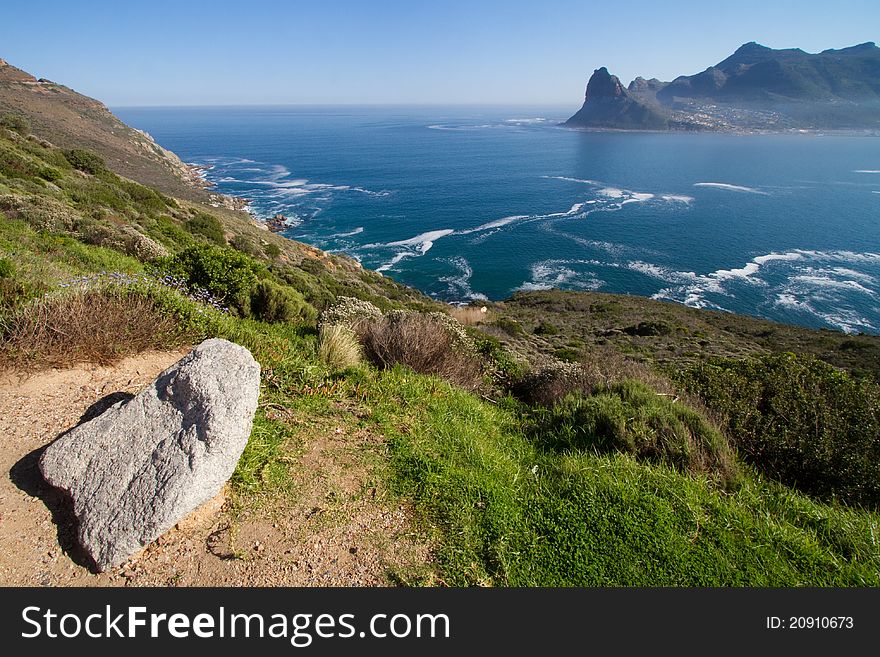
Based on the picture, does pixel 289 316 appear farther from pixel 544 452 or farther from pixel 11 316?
pixel 544 452

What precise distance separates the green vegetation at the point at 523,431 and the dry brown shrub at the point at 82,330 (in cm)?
2

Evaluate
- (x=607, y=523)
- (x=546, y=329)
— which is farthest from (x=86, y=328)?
(x=546, y=329)

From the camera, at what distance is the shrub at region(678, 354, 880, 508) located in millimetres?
5277

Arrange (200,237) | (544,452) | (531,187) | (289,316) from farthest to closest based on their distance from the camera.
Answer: (531,187), (200,237), (289,316), (544,452)

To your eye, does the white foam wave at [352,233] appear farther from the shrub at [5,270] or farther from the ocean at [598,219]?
the shrub at [5,270]

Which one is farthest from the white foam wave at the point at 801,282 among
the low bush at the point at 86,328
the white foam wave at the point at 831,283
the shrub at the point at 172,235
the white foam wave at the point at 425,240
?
the low bush at the point at 86,328

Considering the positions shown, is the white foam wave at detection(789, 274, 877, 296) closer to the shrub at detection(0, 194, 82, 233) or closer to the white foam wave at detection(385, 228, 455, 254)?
the white foam wave at detection(385, 228, 455, 254)

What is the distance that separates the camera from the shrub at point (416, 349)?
23.2 feet

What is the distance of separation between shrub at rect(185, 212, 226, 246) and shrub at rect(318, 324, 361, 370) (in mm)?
21828

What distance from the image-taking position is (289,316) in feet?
29.0

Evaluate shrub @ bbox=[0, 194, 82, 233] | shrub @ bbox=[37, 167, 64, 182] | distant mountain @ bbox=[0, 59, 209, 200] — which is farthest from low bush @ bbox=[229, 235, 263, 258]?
distant mountain @ bbox=[0, 59, 209, 200]

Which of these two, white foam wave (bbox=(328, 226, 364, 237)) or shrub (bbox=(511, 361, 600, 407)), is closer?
shrub (bbox=(511, 361, 600, 407))

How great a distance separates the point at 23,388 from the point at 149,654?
3.15 metres

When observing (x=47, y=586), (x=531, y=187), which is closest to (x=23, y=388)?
(x=47, y=586)
